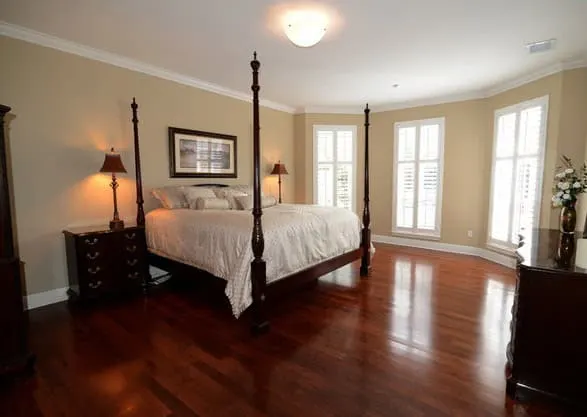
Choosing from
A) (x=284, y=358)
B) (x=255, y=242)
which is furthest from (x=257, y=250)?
(x=284, y=358)

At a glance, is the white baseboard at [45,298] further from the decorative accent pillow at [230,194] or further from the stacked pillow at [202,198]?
the decorative accent pillow at [230,194]

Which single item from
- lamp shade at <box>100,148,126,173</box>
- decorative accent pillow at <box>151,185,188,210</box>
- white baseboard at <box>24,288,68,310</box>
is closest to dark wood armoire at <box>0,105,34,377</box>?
lamp shade at <box>100,148,126,173</box>

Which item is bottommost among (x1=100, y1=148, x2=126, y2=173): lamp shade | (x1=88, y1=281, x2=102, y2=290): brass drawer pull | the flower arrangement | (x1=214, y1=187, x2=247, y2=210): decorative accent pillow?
(x1=88, y1=281, x2=102, y2=290): brass drawer pull

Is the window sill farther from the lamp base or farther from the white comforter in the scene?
the lamp base

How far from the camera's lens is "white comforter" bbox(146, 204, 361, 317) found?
8.70 ft

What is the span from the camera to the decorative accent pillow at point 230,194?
13.5ft

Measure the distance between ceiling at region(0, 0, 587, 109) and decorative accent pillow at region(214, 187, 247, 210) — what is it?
5.03 ft

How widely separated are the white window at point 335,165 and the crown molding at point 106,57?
5.94 ft

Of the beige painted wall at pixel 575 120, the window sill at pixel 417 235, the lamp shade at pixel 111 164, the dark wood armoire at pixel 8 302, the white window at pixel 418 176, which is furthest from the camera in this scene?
the window sill at pixel 417 235

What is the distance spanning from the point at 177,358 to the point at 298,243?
138cm

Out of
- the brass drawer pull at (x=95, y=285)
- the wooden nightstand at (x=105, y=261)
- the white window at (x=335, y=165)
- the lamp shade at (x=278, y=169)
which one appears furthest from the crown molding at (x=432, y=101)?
the brass drawer pull at (x=95, y=285)

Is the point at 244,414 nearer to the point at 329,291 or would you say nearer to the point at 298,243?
the point at 298,243

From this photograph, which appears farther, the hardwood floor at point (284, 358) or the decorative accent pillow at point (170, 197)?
the decorative accent pillow at point (170, 197)

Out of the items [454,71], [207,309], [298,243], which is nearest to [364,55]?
[454,71]
